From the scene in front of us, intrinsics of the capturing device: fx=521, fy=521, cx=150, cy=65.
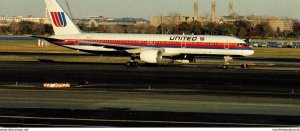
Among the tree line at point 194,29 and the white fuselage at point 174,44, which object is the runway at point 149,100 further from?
the tree line at point 194,29

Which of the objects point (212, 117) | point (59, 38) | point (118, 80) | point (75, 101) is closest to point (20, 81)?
point (118, 80)

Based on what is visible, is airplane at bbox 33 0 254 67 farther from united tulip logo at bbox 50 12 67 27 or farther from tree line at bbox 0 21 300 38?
tree line at bbox 0 21 300 38

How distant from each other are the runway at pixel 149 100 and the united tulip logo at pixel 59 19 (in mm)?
16992

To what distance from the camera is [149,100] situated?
1075 inches

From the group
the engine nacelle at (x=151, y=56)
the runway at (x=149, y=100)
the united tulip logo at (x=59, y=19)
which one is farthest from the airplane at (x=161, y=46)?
the runway at (x=149, y=100)

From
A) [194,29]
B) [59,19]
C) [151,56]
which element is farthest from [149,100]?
[194,29]

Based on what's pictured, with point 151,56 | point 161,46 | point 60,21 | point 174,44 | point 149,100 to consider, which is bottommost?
point 149,100

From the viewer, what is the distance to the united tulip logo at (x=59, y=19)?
61531 mm

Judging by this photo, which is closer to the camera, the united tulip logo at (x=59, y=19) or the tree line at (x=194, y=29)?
the united tulip logo at (x=59, y=19)

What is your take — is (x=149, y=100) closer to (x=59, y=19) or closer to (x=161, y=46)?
(x=161, y=46)

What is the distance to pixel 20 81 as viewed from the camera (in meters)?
37.1

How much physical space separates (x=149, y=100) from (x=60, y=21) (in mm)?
36644

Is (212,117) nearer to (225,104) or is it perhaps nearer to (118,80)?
(225,104)

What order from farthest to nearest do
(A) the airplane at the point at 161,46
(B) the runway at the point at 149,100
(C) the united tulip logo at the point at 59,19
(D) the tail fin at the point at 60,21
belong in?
(C) the united tulip logo at the point at 59,19, (D) the tail fin at the point at 60,21, (A) the airplane at the point at 161,46, (B) the runway at the point at 149,100
